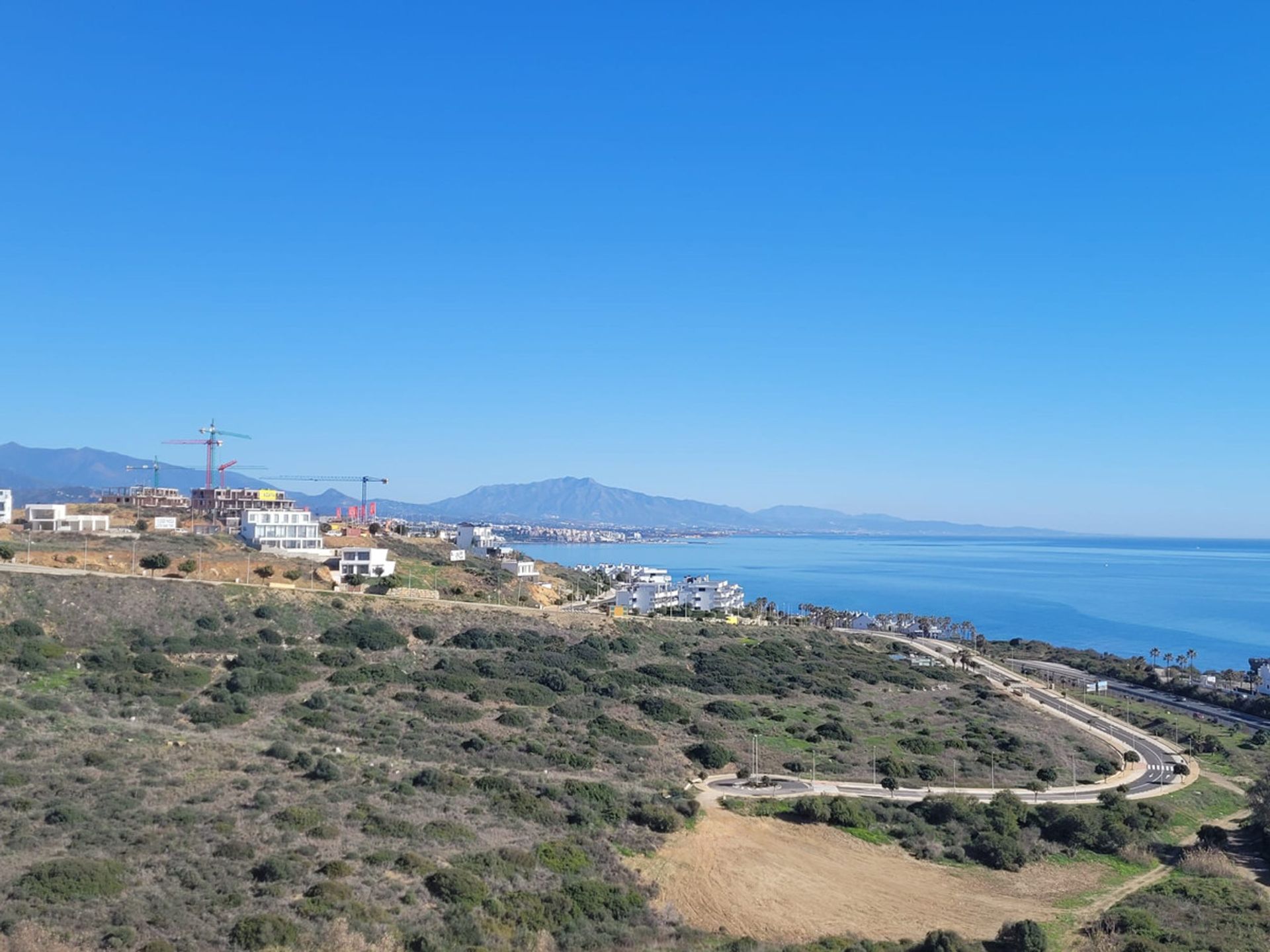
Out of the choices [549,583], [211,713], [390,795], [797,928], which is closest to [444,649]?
[211,713]

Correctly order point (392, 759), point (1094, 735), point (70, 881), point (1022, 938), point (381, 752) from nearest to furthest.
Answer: point (70, 881) → point (1022, 938) → point (392, 759) → point (381, 752) → point (1094, 735)

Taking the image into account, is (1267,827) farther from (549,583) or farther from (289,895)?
(549,583)

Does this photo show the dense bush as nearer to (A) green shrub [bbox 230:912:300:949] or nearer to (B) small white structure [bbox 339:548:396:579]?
(B) small white structure [bbox 339:548:396:579]

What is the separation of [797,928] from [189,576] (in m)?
48.1

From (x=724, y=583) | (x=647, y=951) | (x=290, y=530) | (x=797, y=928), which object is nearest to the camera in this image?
(x=647, y=951)

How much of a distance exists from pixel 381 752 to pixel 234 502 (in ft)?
279

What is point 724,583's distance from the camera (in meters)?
122

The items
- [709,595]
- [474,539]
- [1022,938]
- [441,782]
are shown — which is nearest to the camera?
[1022,938]

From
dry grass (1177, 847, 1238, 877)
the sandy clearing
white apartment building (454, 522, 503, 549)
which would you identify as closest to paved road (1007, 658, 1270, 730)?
dry grass (1177, 847, 1238, 877)

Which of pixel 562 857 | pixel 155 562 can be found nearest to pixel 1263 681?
pixel 562 857

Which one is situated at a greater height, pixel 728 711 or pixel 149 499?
pixel 149 499

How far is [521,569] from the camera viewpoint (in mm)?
97375

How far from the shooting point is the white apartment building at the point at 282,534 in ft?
259

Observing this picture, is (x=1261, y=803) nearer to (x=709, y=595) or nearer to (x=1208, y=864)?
(x=1208, y=864)
